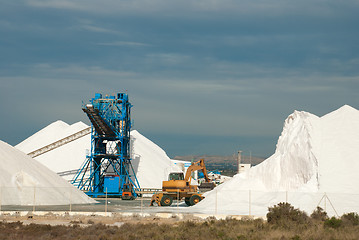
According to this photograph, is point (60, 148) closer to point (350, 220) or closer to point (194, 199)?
point (194, 199)

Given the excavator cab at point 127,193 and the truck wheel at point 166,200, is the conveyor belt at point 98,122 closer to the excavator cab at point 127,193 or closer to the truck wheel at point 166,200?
the excavator cab at point 127,193

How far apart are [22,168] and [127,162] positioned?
25408mm

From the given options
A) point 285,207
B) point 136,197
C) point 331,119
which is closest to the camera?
point 285,207

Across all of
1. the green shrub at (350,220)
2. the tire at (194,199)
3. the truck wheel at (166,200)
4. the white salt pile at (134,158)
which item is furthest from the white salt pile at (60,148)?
the green shrub at (350,220)

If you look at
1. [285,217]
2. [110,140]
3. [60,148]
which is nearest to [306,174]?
[285,217]

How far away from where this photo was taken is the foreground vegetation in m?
23.9

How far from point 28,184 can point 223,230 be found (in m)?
29.4

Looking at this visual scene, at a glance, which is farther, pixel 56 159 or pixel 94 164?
pixel 56 159

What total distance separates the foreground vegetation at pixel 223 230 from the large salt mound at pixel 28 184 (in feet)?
59.1

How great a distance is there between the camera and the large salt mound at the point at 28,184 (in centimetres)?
4694

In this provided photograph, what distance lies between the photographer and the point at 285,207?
2995 cm

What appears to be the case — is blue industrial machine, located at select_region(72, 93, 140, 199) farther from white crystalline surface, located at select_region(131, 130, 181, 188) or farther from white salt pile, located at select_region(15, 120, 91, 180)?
white crystalline surface, located at select_region(131, 130, 181, 188)

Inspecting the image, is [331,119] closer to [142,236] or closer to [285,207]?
[285,207]

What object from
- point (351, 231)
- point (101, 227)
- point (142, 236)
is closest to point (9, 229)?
point (101, 227)
